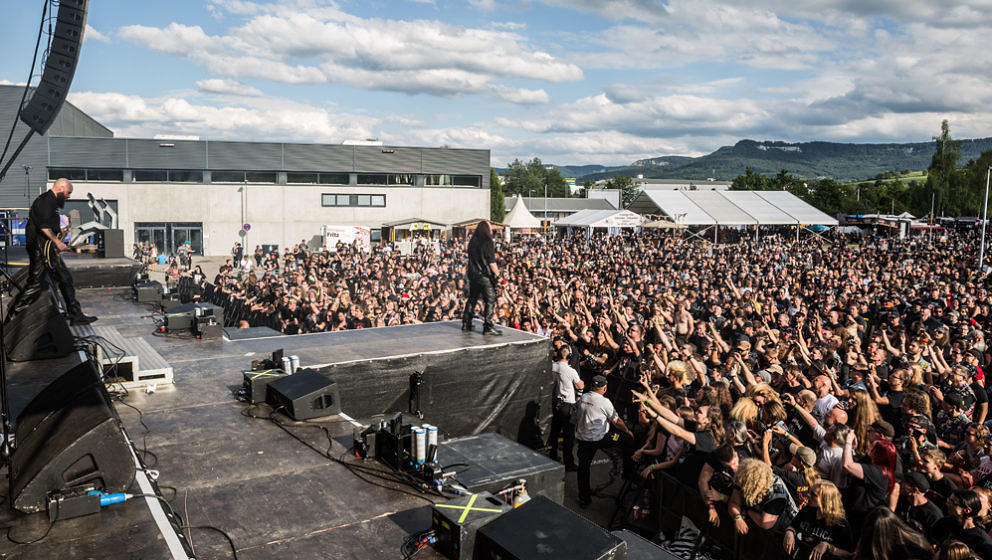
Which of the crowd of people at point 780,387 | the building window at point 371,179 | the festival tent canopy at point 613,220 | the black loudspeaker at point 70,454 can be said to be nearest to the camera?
the black loudspeaker at point 70,454

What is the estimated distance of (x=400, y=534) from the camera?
3578mm

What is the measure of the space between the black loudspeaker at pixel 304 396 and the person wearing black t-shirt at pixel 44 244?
10.4 ft

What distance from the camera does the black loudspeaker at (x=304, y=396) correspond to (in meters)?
5.44

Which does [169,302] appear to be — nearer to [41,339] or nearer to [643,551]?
[41,339]

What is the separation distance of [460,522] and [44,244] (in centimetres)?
636

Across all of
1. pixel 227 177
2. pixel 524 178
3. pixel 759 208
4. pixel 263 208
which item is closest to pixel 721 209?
pixel 759 208

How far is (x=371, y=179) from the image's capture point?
137 feet

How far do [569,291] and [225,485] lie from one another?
1164 centimetres

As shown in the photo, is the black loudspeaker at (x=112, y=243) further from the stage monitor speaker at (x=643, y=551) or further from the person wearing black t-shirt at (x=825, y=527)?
the person wearing black t-shirt at (x=825, y=527)

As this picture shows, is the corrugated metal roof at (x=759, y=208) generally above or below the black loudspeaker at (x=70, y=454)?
above

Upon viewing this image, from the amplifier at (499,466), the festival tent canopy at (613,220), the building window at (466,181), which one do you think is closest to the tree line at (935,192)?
the building window at (466,181)

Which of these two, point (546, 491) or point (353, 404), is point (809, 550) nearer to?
point (546, 491)

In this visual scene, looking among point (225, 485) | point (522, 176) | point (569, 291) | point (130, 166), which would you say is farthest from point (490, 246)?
point (522, 176)

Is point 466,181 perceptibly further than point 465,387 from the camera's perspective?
Yes
